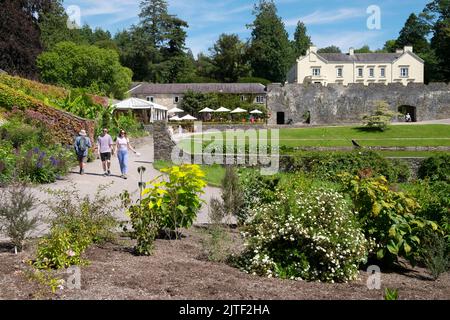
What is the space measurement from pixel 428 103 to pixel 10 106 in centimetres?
4739

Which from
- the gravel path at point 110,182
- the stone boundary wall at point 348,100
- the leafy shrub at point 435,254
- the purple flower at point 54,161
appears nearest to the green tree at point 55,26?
the stone boundary wall at point 348,100

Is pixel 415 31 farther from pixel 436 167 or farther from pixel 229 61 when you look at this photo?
pixel 436 167

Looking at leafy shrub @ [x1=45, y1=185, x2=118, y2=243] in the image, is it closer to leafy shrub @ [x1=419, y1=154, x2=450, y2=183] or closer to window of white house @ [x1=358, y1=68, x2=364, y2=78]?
leafy shrub @ [x1=419, y1=154, x2=450, y2=183]

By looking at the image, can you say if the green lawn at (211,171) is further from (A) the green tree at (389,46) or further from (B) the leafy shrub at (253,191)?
(A) the green tree at (389,46)

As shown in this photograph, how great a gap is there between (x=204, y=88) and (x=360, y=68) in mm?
25415

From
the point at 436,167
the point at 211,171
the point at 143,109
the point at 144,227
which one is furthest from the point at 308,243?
the point at 143,109

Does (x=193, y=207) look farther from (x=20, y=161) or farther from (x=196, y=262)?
(x=20, y=161)

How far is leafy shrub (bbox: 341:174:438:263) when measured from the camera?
7297mm

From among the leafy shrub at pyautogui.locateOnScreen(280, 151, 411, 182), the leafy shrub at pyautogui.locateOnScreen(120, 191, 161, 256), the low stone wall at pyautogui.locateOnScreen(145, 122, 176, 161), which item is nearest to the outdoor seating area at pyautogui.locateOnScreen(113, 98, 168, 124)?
the low stone wall at pyautogui.locateOnScreen(145, 122, 176, 161)

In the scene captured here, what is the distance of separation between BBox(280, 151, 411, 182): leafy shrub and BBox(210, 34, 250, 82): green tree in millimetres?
63206

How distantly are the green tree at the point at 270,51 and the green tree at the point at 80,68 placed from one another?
34.0 metres

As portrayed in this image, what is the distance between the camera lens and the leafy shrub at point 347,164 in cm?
1777
